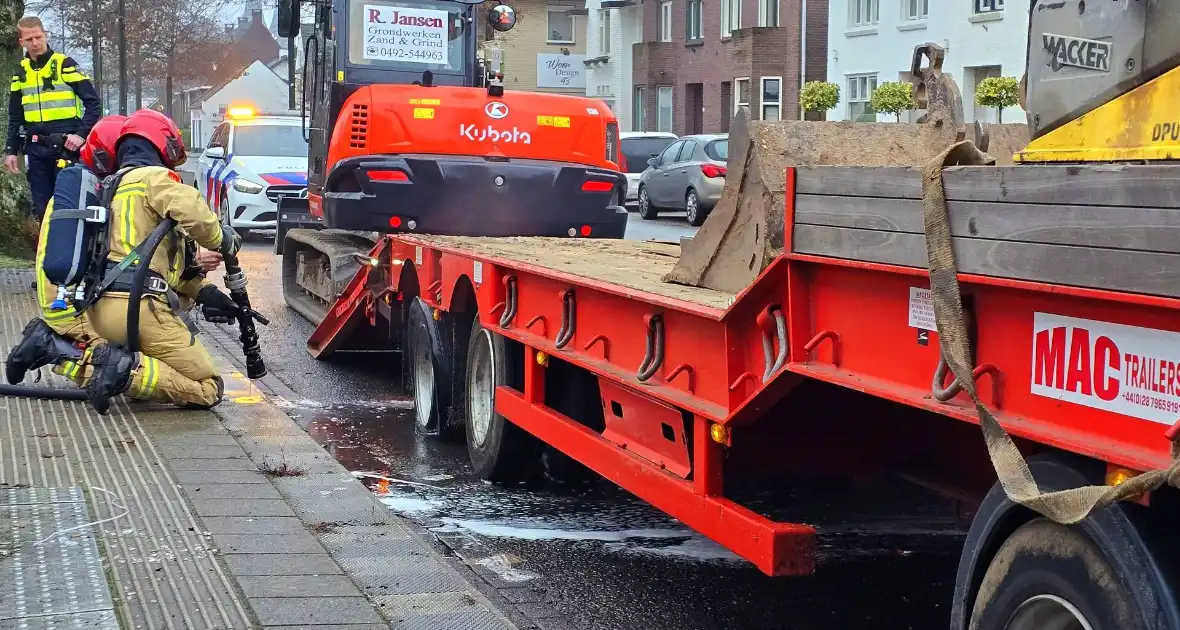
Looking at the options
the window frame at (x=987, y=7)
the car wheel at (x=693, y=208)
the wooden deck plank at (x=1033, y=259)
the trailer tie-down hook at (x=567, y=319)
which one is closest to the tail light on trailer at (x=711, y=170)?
the car wheel at (x=693, y=208)

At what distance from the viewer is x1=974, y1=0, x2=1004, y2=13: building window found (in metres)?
30.4

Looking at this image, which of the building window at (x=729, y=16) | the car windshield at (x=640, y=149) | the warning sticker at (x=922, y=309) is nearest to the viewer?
the warning sticker at (x=922, y=309)

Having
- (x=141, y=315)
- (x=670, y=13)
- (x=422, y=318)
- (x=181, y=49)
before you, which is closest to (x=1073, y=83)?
(x=422, y=318)

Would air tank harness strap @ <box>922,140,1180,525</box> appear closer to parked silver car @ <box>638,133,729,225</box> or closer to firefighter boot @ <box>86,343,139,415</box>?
firefighter boot @ <box>86,343,139,415</box>

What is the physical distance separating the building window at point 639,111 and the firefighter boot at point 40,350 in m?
44.3

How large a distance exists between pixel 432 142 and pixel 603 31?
4558cm

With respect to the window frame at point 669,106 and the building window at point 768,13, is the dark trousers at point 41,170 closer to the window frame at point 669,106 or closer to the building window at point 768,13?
the building window at point 768,13

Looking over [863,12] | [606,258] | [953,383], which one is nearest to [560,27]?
[863,12]

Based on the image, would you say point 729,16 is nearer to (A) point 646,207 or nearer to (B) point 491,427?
(A) point 646,207

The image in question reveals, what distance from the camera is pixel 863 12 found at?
36438 mm

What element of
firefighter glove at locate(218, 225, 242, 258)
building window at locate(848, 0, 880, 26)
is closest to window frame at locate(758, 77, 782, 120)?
building window at locate(848, 0, 880, 26)

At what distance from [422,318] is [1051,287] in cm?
555

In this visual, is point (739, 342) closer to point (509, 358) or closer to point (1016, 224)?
point (1016, 224)

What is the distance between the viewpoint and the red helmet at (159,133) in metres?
8.09
